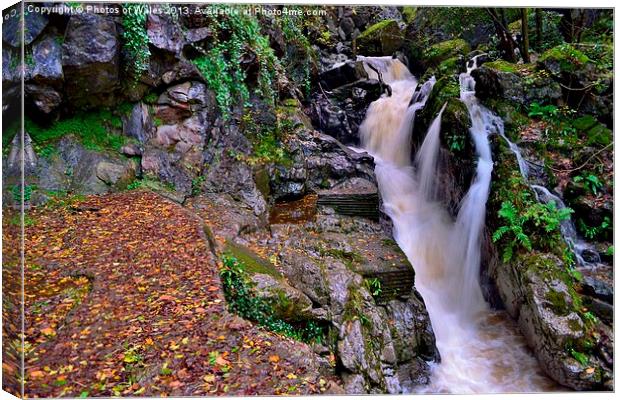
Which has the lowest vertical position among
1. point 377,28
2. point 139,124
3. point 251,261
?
point 251,261

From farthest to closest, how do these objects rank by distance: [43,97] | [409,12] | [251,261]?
[409,12] < [43,97] < [251,261]

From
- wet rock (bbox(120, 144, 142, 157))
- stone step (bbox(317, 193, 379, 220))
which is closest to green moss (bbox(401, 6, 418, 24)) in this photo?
stone step (bbox(317, 193, 379, 220))

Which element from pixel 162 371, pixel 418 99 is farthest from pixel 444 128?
pixel 162 371

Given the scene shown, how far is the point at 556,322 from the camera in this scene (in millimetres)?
4457

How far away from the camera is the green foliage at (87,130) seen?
15.9ft

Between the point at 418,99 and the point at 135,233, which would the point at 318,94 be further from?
the point at 135,233

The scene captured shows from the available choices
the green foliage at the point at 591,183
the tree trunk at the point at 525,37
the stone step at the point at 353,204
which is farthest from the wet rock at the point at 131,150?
the tree trunk at the point at 525,37

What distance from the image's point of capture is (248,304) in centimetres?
358

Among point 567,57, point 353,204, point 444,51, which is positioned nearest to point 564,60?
point 567,57

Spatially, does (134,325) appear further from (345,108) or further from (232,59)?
(345,108)

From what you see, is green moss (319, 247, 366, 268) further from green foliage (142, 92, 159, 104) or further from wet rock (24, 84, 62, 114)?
wet rock (24, 84, 62, 114)

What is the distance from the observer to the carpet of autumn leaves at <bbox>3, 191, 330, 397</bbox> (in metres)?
2.46

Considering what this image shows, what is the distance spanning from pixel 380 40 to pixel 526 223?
31.5 feet

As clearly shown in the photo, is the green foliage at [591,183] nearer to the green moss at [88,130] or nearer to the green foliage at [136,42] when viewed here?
the green foliage at [136,42]
